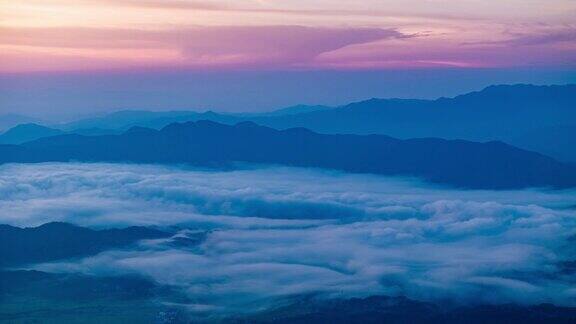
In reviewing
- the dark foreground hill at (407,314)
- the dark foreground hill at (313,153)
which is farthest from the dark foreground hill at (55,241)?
the dark foreground hill at (313,153)

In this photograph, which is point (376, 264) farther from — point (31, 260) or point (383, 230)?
point (31, 260)

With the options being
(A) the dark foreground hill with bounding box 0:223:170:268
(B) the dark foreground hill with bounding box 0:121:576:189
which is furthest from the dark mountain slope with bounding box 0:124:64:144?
(A) the dark foreground hill with bounding box 0:223:170:268

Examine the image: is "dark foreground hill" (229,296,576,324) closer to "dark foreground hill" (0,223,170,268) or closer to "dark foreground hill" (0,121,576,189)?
"dark foreground hill" (0,223,170,268)

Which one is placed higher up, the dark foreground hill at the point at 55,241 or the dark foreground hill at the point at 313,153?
the dark foreground hill at the point at 313,153

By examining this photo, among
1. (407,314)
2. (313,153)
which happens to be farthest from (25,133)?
(407,314)

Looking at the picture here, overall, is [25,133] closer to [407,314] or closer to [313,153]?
[313,153]

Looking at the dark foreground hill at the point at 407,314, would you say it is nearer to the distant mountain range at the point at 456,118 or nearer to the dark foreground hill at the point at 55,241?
the dark foreground hill at the point at 55,241

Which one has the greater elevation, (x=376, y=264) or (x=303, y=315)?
(x=376, y=264)

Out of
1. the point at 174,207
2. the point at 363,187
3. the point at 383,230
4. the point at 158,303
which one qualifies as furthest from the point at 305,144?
the point at 158,303

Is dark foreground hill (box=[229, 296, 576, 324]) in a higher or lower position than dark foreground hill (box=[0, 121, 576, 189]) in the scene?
lower
